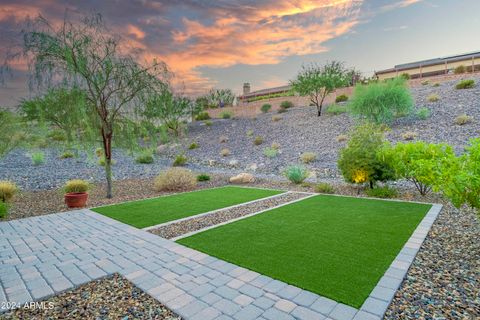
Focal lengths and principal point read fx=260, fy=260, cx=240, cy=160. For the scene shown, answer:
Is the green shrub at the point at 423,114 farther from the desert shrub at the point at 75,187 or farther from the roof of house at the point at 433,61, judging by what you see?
the roof of house at the point at 433,61

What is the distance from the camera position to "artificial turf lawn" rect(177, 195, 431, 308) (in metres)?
3.47

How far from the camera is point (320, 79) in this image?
83.6 ft

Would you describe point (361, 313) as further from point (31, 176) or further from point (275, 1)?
point (31, 176)

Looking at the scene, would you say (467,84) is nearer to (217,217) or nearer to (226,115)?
(217,217)

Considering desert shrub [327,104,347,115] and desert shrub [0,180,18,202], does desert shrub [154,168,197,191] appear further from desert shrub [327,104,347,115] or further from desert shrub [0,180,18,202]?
desert shrub [327,104,347,115]

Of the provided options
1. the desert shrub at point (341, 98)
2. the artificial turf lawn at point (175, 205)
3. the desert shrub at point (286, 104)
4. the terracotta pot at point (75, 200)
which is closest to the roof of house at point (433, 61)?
the desert shrub at point (341, 98)

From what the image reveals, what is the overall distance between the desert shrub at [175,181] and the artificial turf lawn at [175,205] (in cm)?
85

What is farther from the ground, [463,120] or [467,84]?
[467,84]

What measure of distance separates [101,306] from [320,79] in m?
26.2

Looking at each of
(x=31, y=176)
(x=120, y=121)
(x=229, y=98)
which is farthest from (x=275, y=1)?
(x=229, y=98)

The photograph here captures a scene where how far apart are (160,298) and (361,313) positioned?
90.8 inches

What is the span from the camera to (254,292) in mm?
3217

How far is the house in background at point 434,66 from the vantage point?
3528 cm

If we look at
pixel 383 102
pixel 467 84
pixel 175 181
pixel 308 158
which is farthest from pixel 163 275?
pixel 467 84
